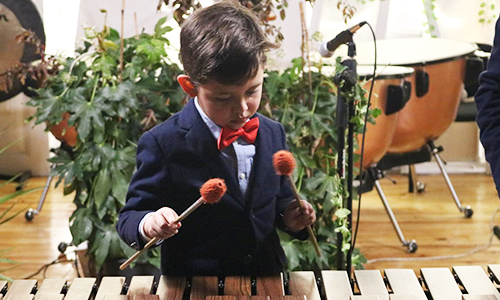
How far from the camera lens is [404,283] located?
1519 mm

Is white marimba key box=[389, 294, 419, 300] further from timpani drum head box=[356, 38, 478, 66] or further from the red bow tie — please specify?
timpani drum head box=[356, 38, 478, 66]

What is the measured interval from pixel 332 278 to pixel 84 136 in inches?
51.4

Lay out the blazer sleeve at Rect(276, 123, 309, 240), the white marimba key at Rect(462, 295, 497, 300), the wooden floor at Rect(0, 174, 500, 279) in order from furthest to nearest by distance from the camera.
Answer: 1. the wooden floor at Rect(0, 174, 500, 279)
2. the blazer sleeve at Rect(276, 123, 309, 240)
3. the white marimba key at Rect(462, 295, 497, 300)

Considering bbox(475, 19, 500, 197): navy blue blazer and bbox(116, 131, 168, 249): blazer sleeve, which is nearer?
bbox(475, 19, 500, 197): navy blue blazer

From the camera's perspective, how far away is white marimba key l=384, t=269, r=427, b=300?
1.48 metres

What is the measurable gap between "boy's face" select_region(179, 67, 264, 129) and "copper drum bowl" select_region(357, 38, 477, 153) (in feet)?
6.74

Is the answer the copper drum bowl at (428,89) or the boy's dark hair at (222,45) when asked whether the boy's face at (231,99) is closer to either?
the boy's dark hair at (222,45)

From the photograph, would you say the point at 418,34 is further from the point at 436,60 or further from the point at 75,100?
the point at 75,100

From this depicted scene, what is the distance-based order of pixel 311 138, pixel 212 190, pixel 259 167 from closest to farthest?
pixel 212 190
pixel 259 167
pixel 311 138

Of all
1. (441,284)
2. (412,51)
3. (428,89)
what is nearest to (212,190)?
(441,284)

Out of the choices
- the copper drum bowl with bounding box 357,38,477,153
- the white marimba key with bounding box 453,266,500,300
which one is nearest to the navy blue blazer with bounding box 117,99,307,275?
the white marimba key with bounding box 453,266,500,300

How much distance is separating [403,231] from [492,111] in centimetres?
236

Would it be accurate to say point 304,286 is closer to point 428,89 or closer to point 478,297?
point 478,297

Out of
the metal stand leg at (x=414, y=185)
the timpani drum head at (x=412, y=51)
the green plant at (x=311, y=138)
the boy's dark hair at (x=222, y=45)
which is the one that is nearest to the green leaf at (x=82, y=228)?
the green plant at (x=311, y=138)
